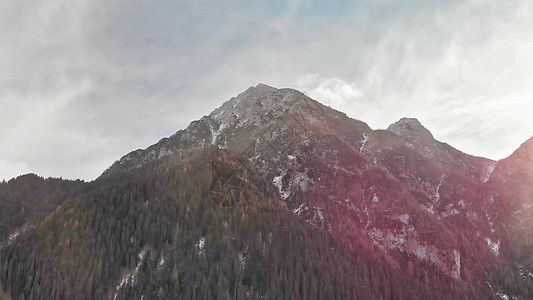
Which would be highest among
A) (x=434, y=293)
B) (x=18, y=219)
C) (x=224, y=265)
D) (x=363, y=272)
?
(x=18, y=219)

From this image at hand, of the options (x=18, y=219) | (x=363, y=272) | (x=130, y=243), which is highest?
(x=18, y=219)

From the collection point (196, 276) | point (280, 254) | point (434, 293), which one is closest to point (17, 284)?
point (196, 276)

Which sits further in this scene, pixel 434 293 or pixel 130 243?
pixel 434 293

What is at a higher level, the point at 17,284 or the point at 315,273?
the point at 17,284

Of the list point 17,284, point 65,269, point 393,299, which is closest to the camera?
point 17,284

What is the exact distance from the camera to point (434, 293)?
19938 centimetres

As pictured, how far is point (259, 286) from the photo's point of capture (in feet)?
541

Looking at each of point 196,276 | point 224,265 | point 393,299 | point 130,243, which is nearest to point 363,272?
point 393,299

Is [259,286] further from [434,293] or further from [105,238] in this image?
[434,293]

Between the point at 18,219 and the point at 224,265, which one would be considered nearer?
the point at 224,265

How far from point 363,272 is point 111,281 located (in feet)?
498

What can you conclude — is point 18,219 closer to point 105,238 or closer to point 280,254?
point 105,238

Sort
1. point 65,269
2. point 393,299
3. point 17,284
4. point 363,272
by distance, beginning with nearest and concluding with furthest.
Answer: point 17,284 → point 65,269 → point 393,299 → point 363,272

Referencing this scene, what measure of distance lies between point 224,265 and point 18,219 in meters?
144
